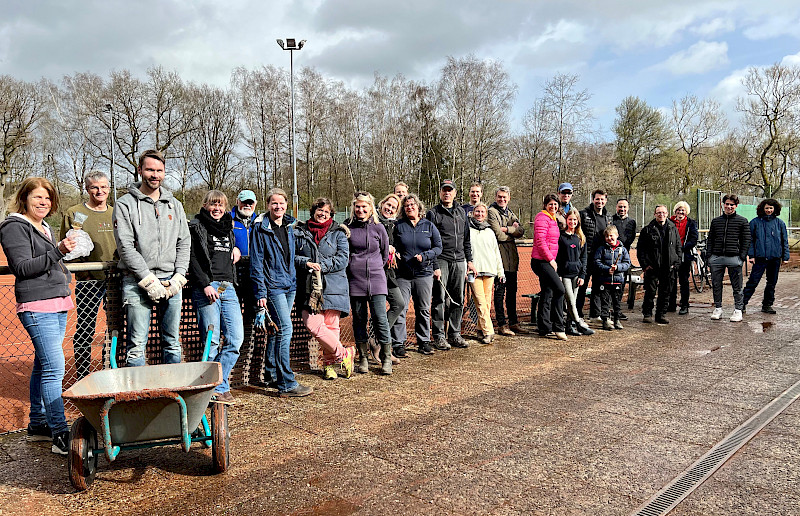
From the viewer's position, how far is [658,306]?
9719 mm

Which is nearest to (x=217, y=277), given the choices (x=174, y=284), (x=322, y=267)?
(x=174, y=284)

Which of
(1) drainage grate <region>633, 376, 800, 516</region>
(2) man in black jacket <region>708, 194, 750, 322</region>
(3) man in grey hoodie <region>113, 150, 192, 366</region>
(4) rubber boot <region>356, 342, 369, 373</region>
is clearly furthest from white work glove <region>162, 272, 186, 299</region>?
(2) man in black jacket <region>708, 194, 750, 322</region>

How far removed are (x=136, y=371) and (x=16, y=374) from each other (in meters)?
3.90

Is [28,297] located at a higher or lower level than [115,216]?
lower

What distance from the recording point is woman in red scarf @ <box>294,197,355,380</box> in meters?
6.04

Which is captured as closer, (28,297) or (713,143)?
(28,297)

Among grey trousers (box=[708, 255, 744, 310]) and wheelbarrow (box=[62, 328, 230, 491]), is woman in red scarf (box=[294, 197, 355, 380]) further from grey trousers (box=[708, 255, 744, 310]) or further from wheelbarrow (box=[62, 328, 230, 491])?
grey trousers (box=[708, 255, 744, 310])

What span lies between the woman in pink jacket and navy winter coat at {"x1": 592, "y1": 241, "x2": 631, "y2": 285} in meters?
1.05

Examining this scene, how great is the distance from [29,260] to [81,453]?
1.42 m

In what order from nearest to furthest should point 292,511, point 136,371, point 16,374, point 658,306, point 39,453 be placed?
point 292,511
point 136,371
point 39,453
point 16,374
point 658,306

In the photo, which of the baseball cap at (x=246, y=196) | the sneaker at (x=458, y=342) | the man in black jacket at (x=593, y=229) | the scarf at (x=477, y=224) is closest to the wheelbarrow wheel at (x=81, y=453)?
the baseball cap at (x=246, y=196)

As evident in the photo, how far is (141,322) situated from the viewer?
4785mm

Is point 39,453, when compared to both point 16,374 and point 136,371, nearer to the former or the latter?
point 136,371

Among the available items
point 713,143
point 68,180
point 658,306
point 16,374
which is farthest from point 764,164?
point 68,180
